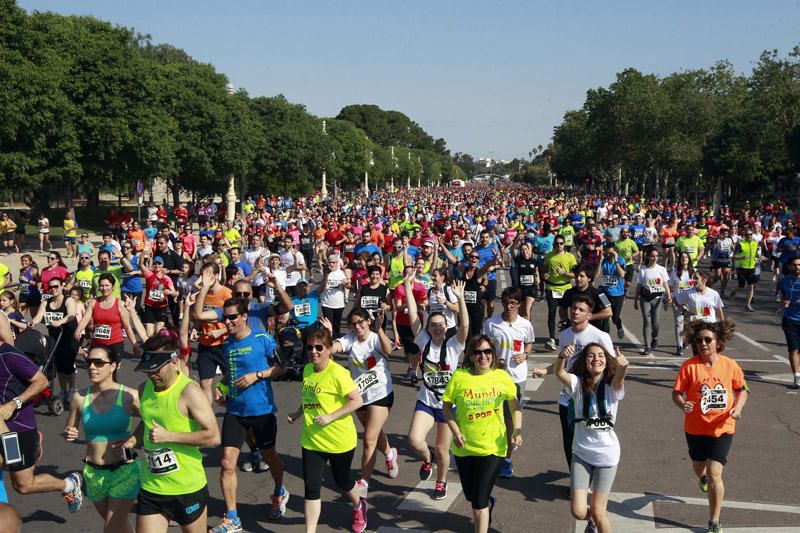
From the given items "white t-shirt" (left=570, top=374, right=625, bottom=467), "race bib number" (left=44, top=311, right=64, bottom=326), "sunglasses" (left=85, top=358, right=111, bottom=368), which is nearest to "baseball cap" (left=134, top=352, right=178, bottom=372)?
"sunglasses" (left=85, top=358, right=111, bottom=368)

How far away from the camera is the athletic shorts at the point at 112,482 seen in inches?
200

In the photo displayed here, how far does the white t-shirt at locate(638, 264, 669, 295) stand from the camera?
40.3 feet

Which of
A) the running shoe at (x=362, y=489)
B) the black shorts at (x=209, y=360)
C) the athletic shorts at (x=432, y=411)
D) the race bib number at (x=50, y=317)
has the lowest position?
the running shoe at (x=362, y=489)

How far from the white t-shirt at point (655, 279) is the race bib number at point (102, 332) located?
7.81m

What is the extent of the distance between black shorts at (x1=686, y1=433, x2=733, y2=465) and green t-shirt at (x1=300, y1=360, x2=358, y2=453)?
8.55 feet

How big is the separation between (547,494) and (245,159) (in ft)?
149

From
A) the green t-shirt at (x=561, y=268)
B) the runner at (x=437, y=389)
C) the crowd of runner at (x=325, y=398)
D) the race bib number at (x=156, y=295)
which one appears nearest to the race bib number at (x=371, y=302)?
the crowd of runner at (x=325, y=398)

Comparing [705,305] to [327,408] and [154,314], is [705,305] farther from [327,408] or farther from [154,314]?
[154,314]

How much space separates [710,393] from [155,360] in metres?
4.04

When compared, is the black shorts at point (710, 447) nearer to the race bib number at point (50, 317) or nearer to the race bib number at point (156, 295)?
the race bib number at point (50, 317)

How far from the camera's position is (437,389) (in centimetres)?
680

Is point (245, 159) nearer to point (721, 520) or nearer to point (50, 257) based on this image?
point (50, 257)

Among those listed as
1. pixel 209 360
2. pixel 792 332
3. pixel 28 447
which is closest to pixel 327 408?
pixel 28 447

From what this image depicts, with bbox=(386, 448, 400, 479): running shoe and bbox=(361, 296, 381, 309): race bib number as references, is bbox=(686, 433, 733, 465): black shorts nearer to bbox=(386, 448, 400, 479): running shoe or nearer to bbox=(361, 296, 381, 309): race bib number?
bbox=(386, 448, 400, 479): running shoe
